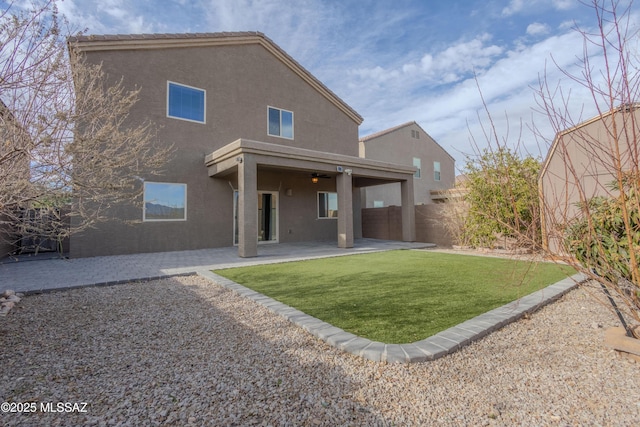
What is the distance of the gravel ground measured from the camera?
211 centimetres

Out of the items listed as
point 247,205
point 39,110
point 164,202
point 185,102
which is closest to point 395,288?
point 247,205

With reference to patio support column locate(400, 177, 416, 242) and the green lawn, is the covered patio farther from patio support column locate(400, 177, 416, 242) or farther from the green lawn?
the green lawn

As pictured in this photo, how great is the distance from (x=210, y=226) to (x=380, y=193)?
12.3 m

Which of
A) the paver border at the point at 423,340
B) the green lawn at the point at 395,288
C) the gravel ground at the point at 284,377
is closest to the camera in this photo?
the gravel ground at the point at 284,377

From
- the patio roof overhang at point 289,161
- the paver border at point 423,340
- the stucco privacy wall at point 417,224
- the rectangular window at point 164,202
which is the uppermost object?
the patio roof overhang at point 289,161

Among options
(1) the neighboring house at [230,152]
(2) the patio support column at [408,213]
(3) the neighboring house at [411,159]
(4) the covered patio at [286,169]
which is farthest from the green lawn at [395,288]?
(3) the neighboring house at [411,159]

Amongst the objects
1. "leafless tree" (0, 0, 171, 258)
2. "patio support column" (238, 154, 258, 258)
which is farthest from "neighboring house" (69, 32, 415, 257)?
"leafless tree" (0, 0, 171, 258)

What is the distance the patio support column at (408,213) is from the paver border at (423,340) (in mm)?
8467

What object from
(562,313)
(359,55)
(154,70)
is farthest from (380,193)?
(562,313)

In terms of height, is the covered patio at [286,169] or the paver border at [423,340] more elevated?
the covered patio at [286,169]

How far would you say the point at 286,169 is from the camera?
11.2 metres

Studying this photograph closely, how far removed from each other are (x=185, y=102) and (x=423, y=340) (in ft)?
37.1

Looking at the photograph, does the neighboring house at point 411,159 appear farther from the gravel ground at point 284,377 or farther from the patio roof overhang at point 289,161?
the gravel ground at point 284,377

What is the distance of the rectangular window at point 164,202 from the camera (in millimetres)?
10227
